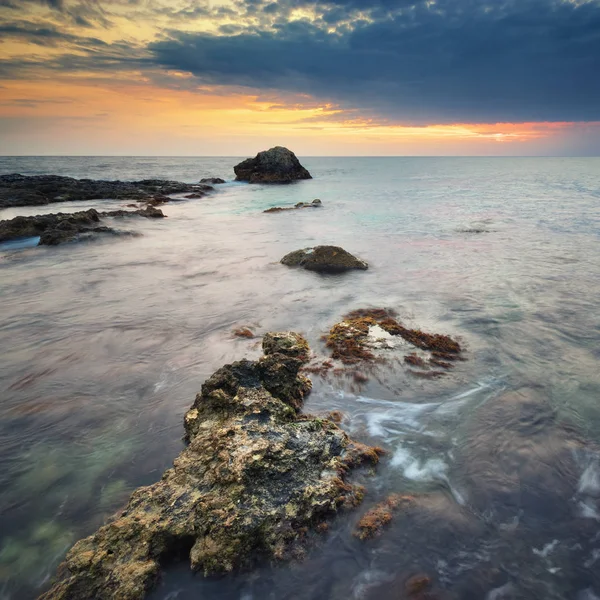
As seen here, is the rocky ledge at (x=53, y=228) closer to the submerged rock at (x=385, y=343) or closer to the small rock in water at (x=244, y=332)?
the small rock in water at (x=244, y=332)

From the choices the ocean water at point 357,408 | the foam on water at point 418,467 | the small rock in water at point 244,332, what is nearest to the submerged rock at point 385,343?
the ocean water at point 357,408

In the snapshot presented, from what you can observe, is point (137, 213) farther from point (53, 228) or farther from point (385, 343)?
point (385, 343)

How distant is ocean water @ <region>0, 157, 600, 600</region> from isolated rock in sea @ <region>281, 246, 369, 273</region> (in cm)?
60

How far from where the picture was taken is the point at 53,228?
17.3 meters

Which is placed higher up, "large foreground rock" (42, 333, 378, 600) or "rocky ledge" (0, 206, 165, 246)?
"large foreground rock" (42, 333, 378, 600)

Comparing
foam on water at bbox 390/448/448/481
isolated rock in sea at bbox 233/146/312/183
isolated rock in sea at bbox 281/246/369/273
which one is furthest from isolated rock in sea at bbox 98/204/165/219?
isolated rock in sea at bbox 233/146/312/183

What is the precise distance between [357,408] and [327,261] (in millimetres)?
7632

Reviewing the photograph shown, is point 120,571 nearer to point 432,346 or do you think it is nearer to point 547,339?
point 432,346

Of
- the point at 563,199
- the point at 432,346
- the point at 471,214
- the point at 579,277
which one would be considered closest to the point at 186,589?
the point at 432,346

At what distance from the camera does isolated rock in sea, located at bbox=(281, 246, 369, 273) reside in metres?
12.7

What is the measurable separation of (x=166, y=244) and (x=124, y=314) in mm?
8878

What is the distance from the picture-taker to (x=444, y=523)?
3.88 meters

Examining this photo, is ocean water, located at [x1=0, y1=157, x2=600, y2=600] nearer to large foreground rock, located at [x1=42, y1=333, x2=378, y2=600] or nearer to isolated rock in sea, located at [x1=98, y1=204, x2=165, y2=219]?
large foreground rock, located at [x1=42, y1=333, x2=378, y2=600]

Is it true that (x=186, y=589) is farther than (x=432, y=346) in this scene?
No
